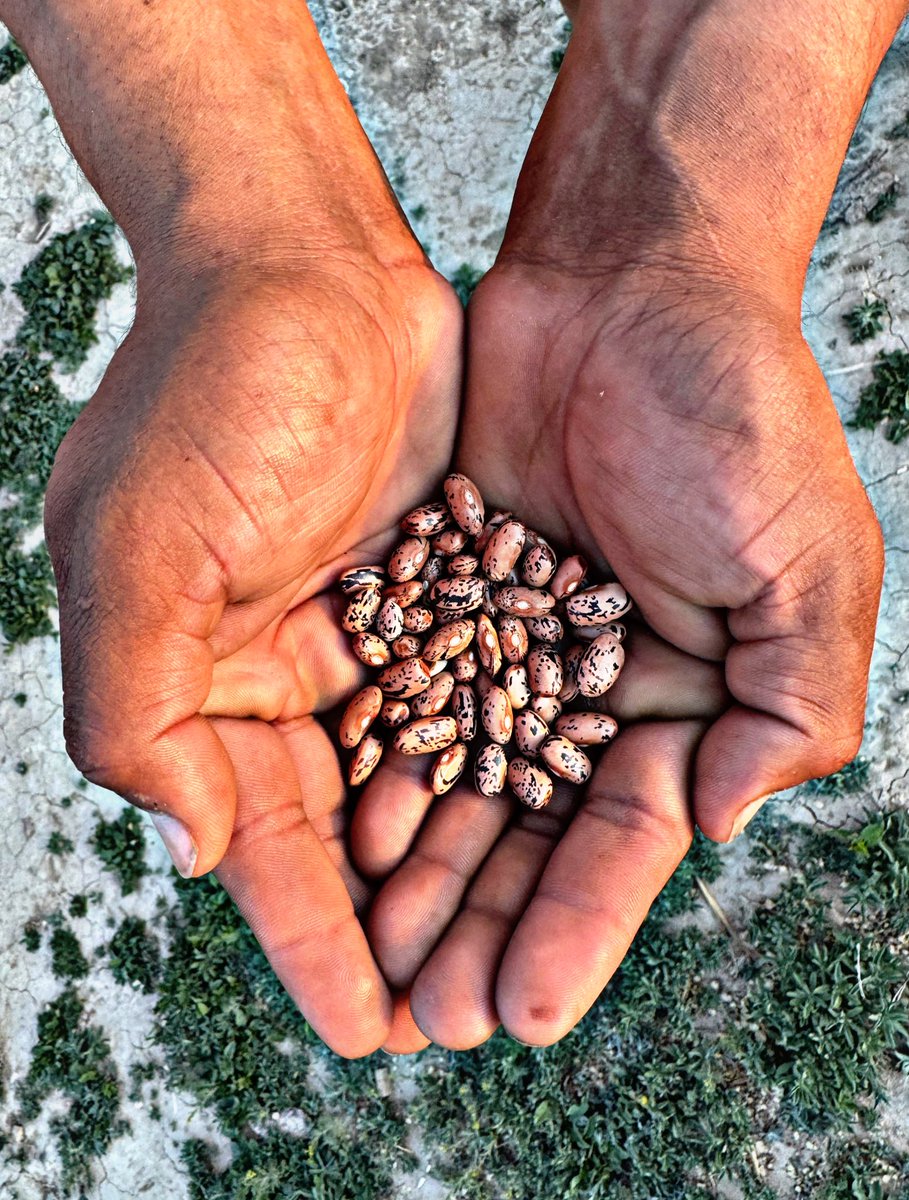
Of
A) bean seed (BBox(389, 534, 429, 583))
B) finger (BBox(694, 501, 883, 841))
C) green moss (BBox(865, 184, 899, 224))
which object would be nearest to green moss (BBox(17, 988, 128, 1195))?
bean seed (BBox(389, 534, 429, 583))

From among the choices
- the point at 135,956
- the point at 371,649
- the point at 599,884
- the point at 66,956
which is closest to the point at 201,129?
the point at 371,649

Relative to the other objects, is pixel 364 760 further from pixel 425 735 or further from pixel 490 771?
pixel 490 771

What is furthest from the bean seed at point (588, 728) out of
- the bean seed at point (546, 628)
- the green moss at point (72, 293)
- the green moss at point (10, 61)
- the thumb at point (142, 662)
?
the green moss at point (10, 61)

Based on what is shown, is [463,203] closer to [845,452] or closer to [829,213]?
[829,213]

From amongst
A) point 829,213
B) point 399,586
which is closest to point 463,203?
point 829,213

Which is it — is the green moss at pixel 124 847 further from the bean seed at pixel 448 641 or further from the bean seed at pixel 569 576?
the bean seed at pixel 569 576
